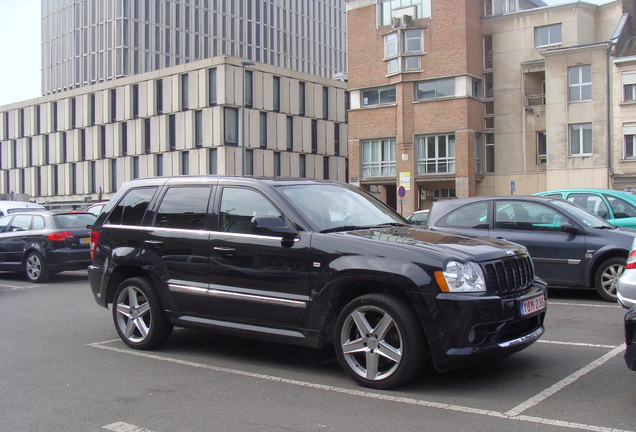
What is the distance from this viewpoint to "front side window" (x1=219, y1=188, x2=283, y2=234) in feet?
20.6

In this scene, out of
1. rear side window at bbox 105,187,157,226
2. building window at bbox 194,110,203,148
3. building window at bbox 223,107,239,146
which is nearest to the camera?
rear side window at bbox 105,187,157,226

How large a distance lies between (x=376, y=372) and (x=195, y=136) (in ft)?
178

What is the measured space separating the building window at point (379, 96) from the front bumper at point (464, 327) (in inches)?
1587

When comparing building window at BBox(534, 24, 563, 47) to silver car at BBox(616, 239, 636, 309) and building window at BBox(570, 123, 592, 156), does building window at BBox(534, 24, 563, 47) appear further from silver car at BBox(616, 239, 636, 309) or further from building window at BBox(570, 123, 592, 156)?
silver car at BBox(616, 239, 636, 309)

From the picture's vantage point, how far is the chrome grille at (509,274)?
5.26m

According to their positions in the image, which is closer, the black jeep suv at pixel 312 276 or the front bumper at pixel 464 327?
the front bumper at pixel 464 327

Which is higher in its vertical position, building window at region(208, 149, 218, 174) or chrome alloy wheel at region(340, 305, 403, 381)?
building window at region(208, 149, 218, 174)

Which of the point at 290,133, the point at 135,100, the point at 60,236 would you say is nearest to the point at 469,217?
the point at 60,236

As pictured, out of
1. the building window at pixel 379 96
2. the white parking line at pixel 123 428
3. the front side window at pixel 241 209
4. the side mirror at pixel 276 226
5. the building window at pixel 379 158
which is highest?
the building window at pixel 379 96

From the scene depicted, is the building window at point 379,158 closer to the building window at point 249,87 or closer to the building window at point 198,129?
the building window at point 249,87

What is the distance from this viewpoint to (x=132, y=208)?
736 cm

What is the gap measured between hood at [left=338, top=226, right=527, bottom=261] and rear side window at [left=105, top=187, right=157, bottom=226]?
2512 millimetres

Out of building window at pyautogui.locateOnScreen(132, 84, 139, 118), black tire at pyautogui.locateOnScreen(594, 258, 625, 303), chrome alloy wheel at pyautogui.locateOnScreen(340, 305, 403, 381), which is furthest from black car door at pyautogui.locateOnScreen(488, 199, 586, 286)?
building window at pyautogui.locateOnScreen(132, 84, 139, 118)

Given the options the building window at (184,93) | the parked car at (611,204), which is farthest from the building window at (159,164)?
the parked car at (611,204)
